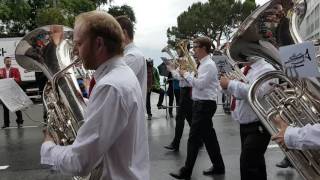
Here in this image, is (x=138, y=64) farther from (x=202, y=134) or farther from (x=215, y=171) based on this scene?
(x=215, y=171)

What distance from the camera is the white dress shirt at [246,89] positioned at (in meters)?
4.57

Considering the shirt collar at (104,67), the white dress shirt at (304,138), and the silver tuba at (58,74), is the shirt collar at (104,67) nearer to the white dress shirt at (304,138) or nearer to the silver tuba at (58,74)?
the silver tuba at (58,74)

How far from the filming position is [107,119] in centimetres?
217

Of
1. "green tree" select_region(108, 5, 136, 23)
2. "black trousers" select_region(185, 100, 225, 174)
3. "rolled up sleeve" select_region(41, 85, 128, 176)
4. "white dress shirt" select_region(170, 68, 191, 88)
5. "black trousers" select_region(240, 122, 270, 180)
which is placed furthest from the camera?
"green tree" select_region(108, 5, 136, 23)

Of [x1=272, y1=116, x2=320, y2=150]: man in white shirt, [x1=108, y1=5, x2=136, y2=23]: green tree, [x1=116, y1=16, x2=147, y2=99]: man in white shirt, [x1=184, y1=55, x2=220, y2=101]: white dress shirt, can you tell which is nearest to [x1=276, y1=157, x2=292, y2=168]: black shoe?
[x1=184, y1=55, x2=220, y2=101]: white dress shirt

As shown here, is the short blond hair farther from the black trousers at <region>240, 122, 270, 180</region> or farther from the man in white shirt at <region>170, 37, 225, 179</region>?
the man in white shirt at <region>170, 37, 225, 179</region>

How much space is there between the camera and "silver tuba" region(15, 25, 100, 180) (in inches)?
124

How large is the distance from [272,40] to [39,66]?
75.5 inches

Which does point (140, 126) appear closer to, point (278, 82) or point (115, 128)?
point (115, 128)

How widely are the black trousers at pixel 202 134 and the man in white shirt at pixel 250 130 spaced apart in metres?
1.28

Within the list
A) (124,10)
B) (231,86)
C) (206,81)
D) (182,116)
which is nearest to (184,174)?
(206,81)

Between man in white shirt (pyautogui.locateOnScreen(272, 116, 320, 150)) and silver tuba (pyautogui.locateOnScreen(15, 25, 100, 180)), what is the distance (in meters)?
1.25

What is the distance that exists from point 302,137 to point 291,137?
7cm

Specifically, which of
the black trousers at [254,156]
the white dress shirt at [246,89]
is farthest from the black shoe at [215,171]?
the black trousers at [254,156]
